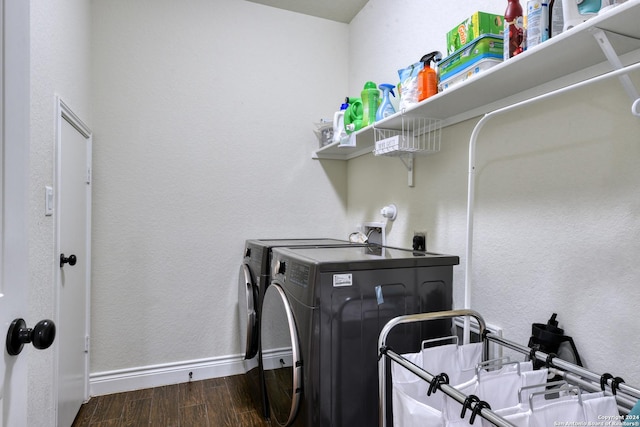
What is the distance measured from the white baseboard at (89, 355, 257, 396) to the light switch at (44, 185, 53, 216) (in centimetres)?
131

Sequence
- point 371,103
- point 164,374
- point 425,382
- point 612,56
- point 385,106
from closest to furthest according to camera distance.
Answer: point 612,56
point 425,382
point 385,106
point 371,103
point 164,374

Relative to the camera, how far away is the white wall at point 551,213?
1.04m

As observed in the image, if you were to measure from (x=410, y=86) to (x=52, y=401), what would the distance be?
2.18 meters

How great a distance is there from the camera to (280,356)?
148 cm

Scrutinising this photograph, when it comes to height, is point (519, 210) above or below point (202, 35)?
below

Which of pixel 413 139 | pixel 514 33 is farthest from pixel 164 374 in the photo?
pixel 514 33

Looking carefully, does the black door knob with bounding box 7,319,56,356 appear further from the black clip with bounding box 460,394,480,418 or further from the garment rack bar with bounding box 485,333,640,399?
the garment rack bar with bounding box 485,333,640,399

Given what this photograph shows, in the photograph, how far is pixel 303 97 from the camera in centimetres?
278

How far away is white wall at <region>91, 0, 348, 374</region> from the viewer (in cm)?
229

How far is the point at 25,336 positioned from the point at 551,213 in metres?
1.54

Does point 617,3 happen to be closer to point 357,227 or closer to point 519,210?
point 519,210

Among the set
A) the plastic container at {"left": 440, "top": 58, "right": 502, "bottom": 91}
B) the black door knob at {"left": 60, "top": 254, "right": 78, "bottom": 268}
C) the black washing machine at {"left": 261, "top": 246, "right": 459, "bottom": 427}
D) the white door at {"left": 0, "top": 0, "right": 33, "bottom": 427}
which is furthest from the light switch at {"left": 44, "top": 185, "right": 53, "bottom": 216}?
the plastic container at {"left": 440, "top": 58, "right": 502, "bottom": 91}

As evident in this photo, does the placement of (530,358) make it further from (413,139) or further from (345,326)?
(413,139)

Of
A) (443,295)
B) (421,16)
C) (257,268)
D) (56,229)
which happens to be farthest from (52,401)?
(421,16)
